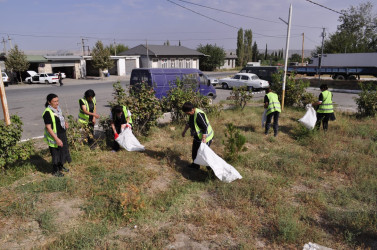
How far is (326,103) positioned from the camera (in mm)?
7715

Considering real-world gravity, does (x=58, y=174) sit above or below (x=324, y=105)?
below

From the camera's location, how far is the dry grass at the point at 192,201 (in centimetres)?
349

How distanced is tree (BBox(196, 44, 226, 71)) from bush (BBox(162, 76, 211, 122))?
142 ft


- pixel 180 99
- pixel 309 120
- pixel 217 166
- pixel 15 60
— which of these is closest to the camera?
pixel 217 166

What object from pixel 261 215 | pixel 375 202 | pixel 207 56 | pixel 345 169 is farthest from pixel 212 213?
pixel 207 56

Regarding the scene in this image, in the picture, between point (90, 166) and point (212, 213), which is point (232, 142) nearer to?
point (212, 213)

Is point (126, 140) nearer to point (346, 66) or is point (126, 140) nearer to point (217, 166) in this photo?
point (217, 166)

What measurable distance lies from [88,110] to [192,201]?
3456 mm

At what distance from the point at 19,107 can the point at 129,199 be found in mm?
12432

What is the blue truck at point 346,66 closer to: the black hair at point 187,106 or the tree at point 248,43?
the black hair at point 187,106

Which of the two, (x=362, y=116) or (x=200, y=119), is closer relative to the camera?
(x=200, y=119)

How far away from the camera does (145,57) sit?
40156 millimetres

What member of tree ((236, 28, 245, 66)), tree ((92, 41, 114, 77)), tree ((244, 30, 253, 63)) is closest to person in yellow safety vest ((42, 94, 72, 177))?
tree ((92, 41, 114, 77))

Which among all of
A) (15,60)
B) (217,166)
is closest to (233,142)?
(217,166)
